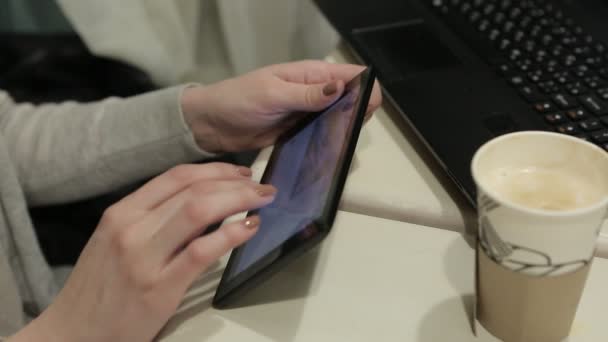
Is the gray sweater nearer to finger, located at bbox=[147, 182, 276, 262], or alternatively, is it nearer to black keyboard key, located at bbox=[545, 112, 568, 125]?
finger, located at bbox=[147, 182, 276, 262]

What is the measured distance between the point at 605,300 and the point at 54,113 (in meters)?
0.61

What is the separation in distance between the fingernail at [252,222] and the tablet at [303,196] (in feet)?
0.05

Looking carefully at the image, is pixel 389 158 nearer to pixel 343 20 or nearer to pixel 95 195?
pixel 343 20

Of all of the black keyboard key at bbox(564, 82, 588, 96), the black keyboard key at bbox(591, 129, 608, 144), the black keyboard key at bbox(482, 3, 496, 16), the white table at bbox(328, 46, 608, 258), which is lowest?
the white table at bbox(328, 46, 608, 258)

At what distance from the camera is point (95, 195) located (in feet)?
2.38

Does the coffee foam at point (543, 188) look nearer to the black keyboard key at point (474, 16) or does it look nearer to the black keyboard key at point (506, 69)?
the black keyboard key at point (506, 69)

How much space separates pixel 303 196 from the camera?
1.46ft

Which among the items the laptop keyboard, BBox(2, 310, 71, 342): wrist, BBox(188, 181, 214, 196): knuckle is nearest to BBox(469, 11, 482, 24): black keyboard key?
the laptop keyboard

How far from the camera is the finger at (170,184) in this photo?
18.4 inches

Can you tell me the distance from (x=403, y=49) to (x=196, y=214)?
375mm

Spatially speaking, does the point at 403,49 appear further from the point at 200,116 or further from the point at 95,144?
the point at 95,144

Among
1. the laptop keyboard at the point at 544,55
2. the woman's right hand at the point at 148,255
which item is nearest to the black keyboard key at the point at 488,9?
the laptop keyboard at the point at 544,55

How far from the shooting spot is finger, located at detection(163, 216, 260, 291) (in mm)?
409

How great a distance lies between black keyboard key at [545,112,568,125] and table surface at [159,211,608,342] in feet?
0.42
